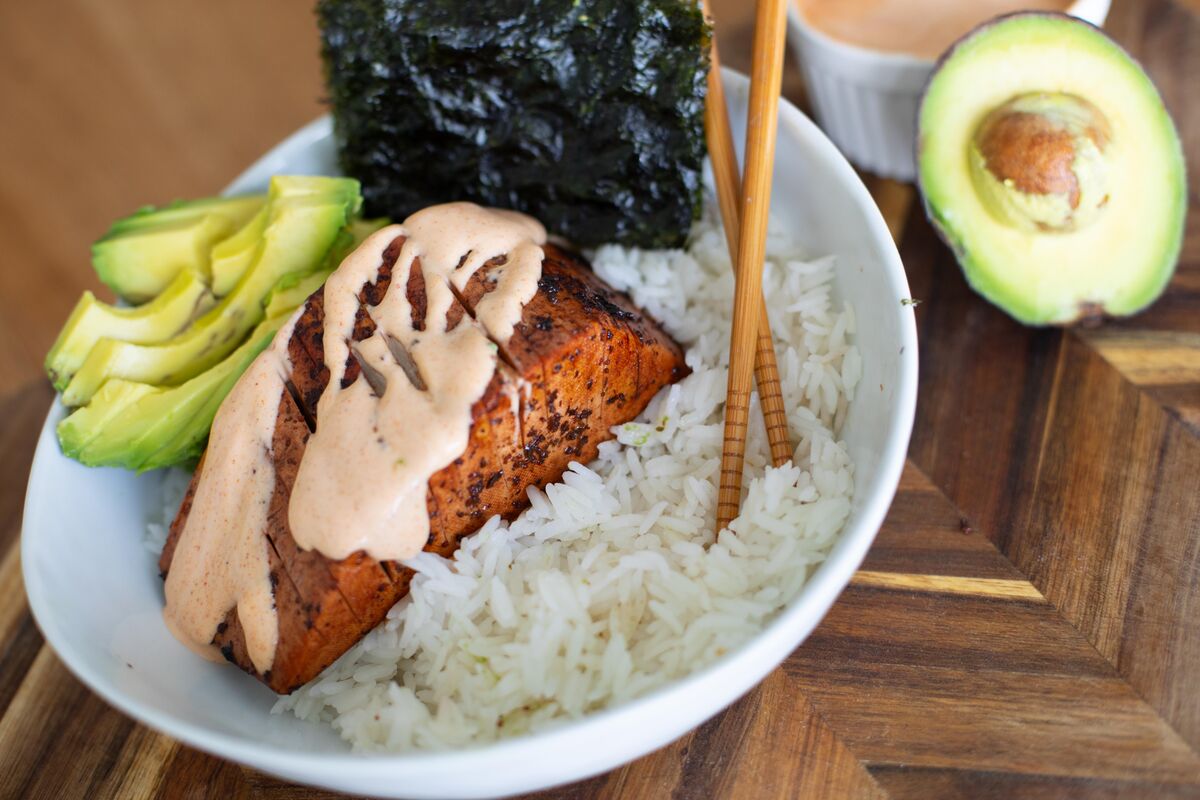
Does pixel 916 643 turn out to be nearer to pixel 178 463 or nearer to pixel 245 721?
pixel 245 721

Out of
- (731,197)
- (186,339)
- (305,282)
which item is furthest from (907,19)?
(186,339)

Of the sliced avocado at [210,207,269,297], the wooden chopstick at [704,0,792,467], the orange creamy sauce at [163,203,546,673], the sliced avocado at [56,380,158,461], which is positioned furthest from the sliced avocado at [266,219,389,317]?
the wooden chopstick at [704,0,792,467]

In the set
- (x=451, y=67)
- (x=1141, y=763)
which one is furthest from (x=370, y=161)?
(x=1141, y=763)

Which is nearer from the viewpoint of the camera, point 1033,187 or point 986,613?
point 986,613

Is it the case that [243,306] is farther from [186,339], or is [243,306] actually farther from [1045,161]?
[1045,161]

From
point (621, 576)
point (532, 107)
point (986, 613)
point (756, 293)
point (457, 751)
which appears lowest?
point (986, 613)

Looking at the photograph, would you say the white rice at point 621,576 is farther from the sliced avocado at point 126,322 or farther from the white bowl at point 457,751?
the sliced avocado at point 126,322

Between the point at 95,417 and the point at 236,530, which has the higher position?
the point at 95,417

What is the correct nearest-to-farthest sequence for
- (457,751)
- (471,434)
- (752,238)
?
(457,751), (471,434), (752,238)

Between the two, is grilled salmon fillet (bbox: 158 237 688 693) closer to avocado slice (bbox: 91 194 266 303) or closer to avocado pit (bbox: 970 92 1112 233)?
avocado slice (bbox: 91 194 266 303)
